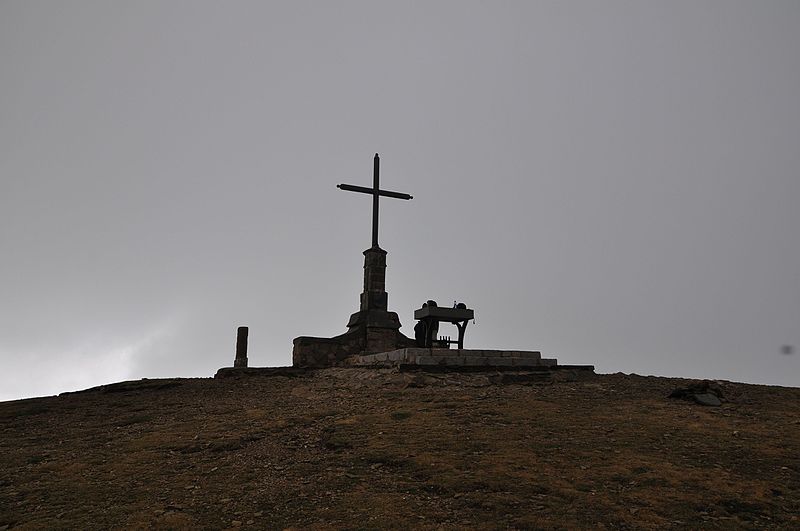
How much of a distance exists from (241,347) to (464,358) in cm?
987

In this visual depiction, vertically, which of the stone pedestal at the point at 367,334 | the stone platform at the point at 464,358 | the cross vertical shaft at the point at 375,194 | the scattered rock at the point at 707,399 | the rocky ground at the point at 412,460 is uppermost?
the cross vertical shaft at the point at 375,194

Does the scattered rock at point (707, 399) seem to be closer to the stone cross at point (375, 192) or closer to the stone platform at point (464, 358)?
the stone platform at point (464, 358)

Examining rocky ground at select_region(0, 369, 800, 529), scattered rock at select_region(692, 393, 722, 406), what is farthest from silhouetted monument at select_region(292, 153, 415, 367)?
scattered rock at select_region(692, 393, 722, 406)

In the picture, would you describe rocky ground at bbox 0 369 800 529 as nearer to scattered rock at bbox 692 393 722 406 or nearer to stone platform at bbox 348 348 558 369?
scattered rock at bbox 692 393 722 406

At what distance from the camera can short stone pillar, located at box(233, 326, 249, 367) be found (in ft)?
67.3

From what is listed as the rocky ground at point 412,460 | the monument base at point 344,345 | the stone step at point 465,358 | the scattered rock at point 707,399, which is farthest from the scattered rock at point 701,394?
the monument base at point 344,345

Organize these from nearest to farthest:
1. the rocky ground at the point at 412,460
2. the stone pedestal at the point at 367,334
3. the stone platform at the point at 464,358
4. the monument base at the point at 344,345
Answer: the rocky ground at the point at 412,460 → the stone platform at the point at 464,358 → the monument base at the point at 344,345 → the stone pedestal at the point at 367,334

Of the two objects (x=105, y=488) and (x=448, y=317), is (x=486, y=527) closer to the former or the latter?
(x=105, y=488)

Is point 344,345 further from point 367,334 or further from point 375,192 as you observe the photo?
point 375,192

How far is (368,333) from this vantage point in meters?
18.9

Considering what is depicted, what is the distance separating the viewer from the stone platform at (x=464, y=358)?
1334 centimetres

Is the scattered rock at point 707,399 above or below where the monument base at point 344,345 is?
below

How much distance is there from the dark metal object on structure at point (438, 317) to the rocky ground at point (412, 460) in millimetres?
4436

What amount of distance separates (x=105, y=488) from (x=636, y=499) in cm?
581
